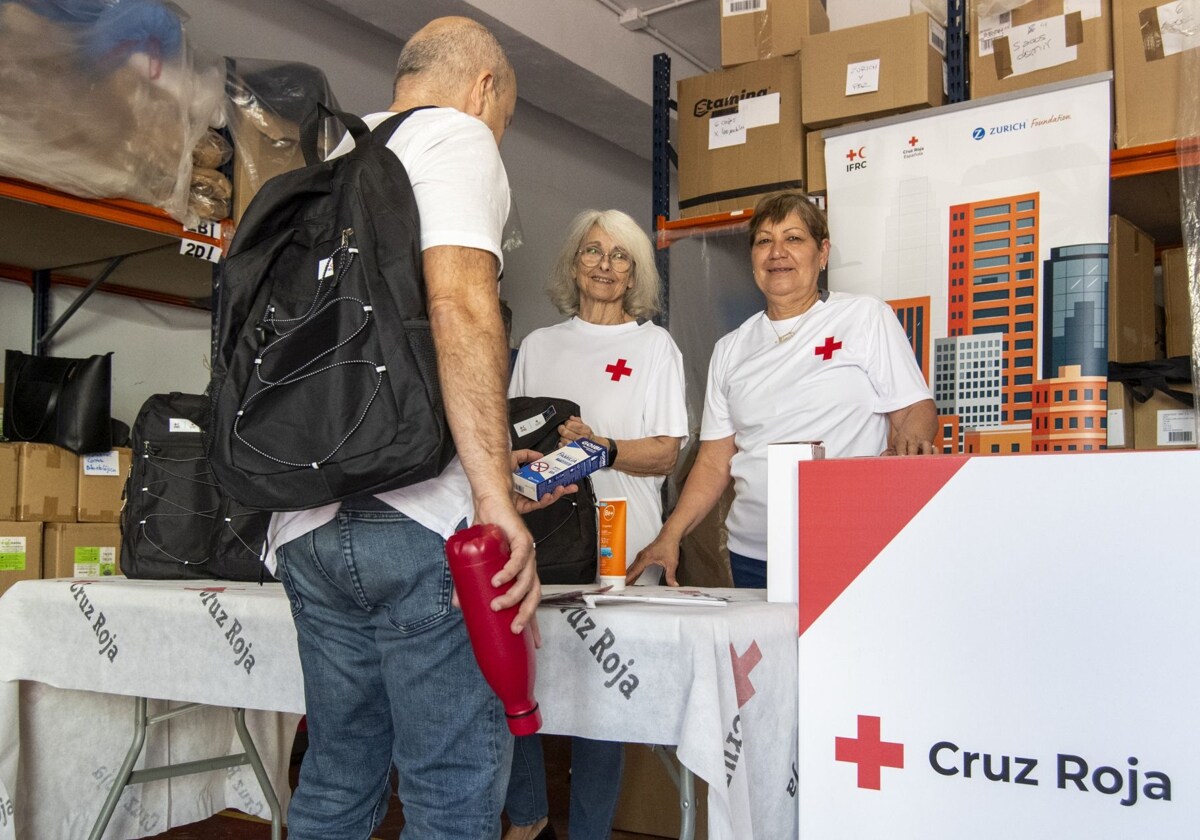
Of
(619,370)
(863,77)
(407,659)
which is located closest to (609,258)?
→ (619,370)

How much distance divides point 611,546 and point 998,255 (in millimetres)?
1359

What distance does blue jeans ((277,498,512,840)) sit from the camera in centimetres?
103

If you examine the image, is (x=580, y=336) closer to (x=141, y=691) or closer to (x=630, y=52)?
(x=141, y=691)

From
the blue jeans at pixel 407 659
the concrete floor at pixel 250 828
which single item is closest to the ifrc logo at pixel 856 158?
the concrete floor at pixel 250 828

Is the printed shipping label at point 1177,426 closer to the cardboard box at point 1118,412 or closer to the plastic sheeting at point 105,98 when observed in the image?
the cardboard box at point 1118,412

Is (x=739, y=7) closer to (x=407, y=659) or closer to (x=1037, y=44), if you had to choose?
(x=1037, y=44)

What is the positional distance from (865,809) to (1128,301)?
1883 millimetres

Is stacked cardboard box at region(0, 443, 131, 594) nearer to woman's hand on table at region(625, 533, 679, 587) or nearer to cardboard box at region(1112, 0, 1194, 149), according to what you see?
woman's hand on table at region(625, 533, 679, 587)

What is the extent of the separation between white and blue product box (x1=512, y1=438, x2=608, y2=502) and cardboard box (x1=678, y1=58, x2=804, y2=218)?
1.70 metres

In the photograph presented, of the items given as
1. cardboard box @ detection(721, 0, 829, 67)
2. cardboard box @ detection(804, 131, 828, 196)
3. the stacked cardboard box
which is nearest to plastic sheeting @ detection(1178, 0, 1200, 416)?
cardboard box @ detection(804, 131, 828, 196)

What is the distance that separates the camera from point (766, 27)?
292 cm

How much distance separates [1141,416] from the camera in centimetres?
255

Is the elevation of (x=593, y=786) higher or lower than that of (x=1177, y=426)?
lower

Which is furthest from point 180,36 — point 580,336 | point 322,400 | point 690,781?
point 690,781
